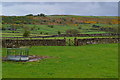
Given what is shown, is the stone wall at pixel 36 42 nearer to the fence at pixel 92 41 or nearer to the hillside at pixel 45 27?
the fence at pixel 92 41

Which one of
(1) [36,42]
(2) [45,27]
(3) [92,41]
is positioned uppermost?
(2) [45,27]

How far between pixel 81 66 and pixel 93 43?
103 feet

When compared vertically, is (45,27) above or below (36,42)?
above

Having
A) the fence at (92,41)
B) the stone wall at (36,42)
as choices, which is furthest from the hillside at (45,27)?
the fence at (92,41)

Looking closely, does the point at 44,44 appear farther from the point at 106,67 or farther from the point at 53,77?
the point at 53,77

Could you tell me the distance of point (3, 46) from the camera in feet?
172

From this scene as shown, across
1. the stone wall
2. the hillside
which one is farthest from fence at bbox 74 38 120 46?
the hillside

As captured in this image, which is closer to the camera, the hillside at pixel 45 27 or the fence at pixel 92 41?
the fence at pixel 92 41

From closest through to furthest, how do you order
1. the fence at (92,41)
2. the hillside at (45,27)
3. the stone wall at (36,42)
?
1. the stone wall at (36,42)
2. the fence at (92,41)
3. the hillside at (45,27)

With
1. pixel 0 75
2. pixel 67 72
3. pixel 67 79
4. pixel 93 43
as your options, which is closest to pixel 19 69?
pixel 0 75

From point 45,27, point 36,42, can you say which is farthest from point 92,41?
point 45,27

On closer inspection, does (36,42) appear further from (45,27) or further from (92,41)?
(45,27)

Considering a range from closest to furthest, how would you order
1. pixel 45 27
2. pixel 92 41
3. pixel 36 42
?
pixel 36 42
pixel 92 41
pixel 45 27

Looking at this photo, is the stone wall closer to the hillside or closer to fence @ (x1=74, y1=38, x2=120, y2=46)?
fence @ (x1=74, y1=38, x2=120, y2=46)
